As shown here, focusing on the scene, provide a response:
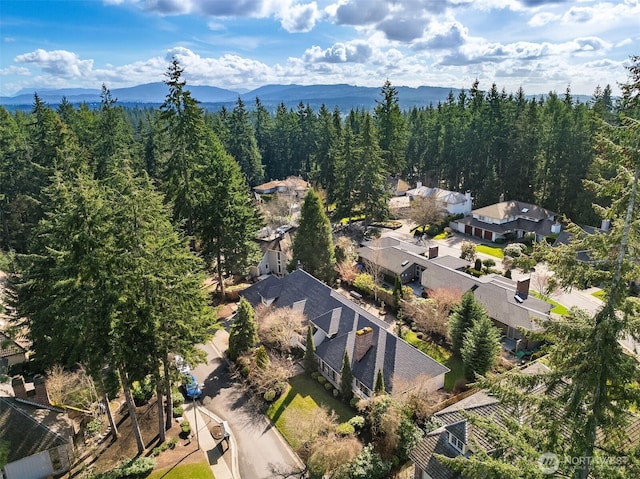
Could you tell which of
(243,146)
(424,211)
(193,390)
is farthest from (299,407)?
(243,146)

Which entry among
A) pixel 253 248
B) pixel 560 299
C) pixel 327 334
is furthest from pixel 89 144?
pixel 560 299

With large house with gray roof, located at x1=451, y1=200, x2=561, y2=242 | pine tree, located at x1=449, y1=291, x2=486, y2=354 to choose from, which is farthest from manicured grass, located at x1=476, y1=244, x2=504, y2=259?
pine tree, located at x1=449, y1=291, x2=486, y2=354

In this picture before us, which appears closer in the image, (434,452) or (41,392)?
(434,452)

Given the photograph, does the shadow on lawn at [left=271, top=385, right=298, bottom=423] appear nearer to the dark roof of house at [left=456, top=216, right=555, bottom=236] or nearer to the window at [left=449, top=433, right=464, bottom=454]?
the window at [left=449, top=433, right=464, bottom=454]

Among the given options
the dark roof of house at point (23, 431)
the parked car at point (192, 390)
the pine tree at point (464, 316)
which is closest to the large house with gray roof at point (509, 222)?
the pine tree at point (464, 316)

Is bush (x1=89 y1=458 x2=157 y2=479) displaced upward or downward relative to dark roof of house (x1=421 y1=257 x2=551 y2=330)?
downward

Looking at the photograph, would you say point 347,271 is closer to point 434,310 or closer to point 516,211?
point 434,310
